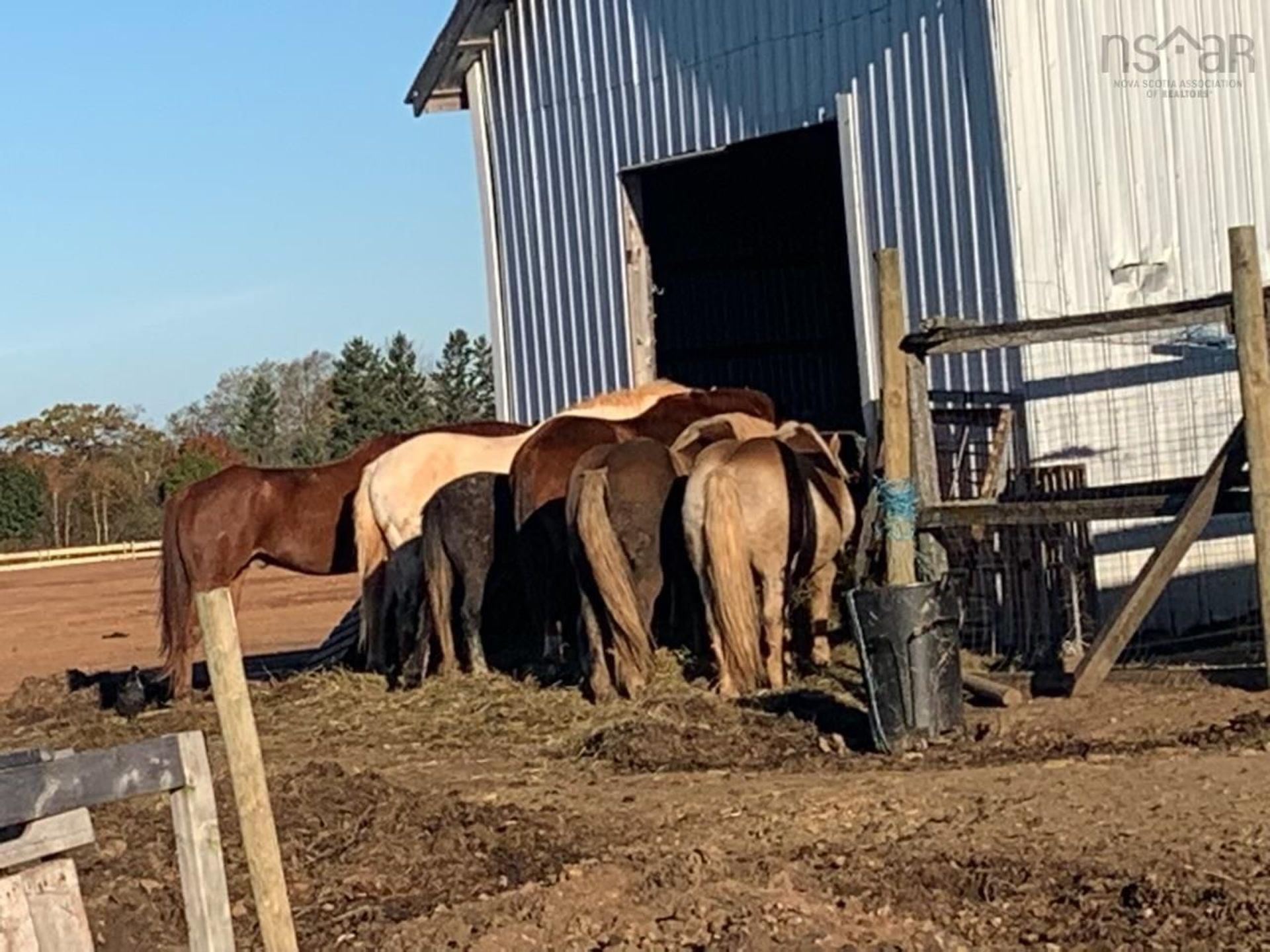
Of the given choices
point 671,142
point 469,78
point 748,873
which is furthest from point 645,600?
point 469,78

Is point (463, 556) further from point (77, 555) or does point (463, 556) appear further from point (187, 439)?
point (187, 439)

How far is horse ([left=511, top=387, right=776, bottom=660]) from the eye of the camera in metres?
12.4

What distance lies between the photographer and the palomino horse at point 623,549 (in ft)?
36.5

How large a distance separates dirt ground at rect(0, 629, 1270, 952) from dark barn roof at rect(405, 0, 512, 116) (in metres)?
6.64

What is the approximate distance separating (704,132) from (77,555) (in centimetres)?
3897

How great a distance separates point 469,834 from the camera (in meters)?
7.46

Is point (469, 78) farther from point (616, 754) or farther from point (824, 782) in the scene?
point (824, 782)

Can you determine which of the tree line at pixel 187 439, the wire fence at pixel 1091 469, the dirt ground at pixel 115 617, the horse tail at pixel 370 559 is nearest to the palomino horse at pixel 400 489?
the horse tail at pixel 370 559

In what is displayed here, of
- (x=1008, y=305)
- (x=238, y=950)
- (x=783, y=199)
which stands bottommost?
(x=238, y=950)

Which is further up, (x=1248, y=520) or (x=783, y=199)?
(x=783, y=199)

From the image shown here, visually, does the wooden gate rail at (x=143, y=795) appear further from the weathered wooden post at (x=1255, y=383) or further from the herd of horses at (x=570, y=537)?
the herd of horses at (x=570, y=537)

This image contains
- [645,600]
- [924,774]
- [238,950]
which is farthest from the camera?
[645,600]

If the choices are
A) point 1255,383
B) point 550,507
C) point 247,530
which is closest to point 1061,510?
point 1255,383

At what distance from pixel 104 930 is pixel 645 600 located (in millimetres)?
5427
